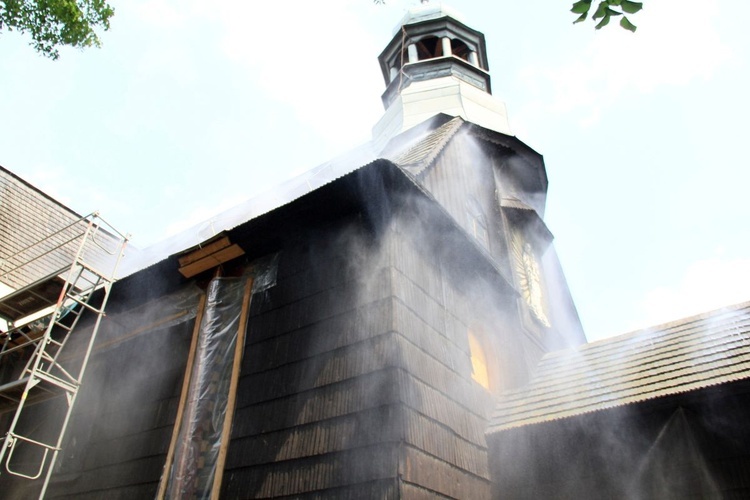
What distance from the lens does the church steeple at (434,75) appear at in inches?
561

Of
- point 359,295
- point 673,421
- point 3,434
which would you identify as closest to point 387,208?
point 359,295

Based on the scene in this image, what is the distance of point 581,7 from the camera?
10.3ft

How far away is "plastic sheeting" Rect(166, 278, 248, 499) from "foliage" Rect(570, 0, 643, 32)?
525 cm

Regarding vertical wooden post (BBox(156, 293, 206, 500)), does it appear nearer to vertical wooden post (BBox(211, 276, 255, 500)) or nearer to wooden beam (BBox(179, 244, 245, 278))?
wooden beam (BBox(179, 244, 245, 278))

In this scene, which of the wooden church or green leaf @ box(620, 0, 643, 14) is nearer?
green leaf @ box(620, 0, 643, 14)

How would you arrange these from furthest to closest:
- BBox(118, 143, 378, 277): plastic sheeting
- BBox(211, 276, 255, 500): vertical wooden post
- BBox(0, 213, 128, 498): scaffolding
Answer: BBox(118, 143, 378, 277): plastic sheeting → BBox(0, 213, 128, 498): scaffolding → BBox(211, 276, 255, 500): vertical wooden post

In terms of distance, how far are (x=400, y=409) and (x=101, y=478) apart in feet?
14.9

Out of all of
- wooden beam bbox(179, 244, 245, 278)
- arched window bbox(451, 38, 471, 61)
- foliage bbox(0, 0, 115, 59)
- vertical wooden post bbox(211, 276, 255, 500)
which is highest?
arched window bbox(451, 38, 471, 61)

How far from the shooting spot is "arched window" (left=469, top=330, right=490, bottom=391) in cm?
730

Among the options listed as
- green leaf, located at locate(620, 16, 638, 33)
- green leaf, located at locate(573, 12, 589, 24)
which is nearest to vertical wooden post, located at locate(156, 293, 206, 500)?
green leaf, located at locate(573, 12, 589, 24)

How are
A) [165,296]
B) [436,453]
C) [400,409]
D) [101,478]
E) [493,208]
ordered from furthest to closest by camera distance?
[493,208] → [165,296] → [101,478] → [436,453] → [400,409]

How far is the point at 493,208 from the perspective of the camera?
11.3 metres

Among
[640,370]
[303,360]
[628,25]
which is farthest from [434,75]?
[628,25]

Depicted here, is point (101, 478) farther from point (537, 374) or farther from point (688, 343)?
point (688, 343)
